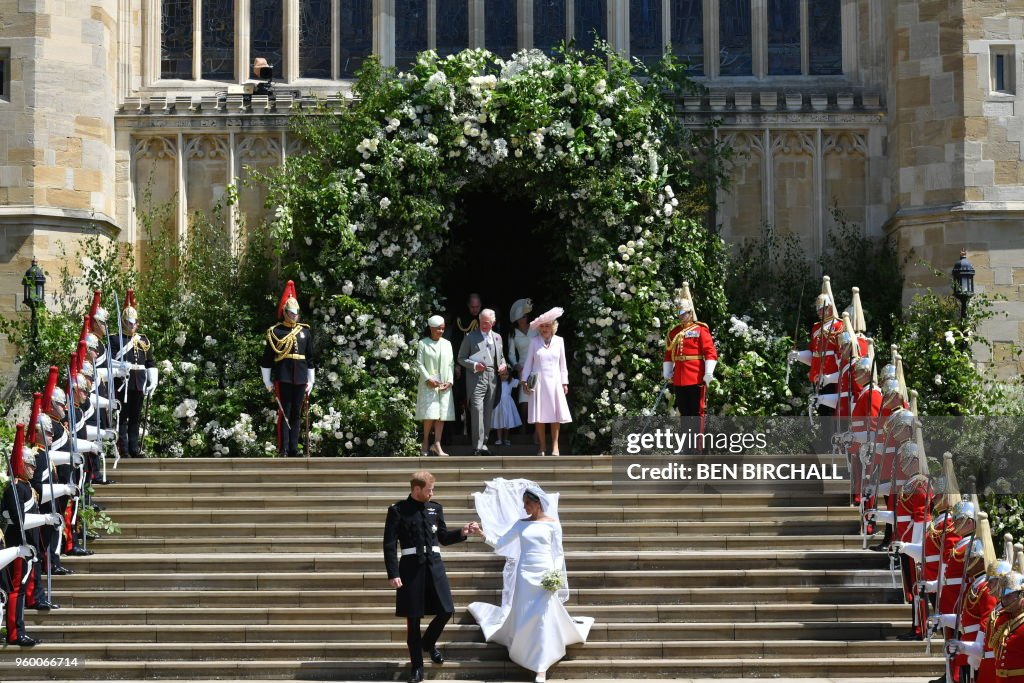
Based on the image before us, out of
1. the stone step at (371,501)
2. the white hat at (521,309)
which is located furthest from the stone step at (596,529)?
the white hat at (521,309)

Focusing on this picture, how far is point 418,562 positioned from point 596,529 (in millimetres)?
3131

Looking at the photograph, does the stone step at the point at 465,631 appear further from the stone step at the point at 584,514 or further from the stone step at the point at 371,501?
the stone step at the point at 371,501

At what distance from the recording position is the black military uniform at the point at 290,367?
17.2 metres

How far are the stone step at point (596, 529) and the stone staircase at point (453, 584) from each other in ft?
0.06

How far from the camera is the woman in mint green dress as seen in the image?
1742 cm

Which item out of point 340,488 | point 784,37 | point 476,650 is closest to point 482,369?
point 340,488

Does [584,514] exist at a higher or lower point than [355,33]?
lower

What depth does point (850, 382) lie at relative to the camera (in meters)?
15.8

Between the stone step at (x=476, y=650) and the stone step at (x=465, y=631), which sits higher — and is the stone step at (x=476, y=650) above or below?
below

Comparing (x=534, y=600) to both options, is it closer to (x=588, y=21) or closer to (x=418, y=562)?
(x=418, y=562)

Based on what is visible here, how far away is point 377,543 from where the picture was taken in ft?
48.2

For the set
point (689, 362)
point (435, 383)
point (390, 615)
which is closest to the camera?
point (390, 615)

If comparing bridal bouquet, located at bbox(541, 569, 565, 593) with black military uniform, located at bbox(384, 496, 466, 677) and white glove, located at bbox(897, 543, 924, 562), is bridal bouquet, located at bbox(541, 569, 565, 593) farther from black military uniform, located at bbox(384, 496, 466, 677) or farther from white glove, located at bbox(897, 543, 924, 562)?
white glove, located at bbox(897, 543, 924, 562)

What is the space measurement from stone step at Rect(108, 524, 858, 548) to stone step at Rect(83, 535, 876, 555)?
0.11 metres
